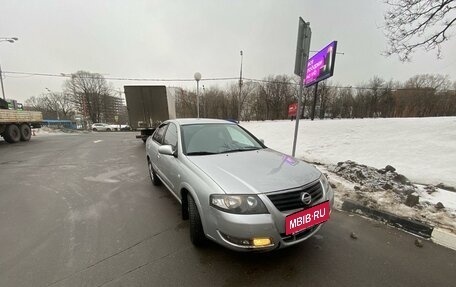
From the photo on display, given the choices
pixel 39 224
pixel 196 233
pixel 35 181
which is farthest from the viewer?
pixel 35 181

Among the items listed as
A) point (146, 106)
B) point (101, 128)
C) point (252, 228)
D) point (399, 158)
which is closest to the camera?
point (252, 228)

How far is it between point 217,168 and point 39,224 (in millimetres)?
3036

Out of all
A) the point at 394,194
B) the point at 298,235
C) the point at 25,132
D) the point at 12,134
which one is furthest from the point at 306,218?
the point at 25,132

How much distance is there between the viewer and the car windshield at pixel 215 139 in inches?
133

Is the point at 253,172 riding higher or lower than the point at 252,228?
higher

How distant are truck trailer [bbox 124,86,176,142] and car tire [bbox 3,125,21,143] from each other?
7620 mm

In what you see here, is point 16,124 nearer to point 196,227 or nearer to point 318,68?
point 196,227

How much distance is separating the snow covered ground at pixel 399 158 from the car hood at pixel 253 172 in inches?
77.3

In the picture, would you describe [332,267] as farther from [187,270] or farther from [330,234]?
[187,270]

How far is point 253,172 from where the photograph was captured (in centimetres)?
255

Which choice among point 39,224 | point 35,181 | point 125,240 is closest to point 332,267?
point 125,240

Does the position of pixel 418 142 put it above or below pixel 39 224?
above

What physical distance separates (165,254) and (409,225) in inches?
133

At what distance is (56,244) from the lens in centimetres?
289
